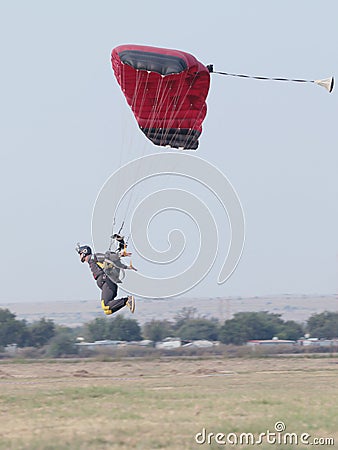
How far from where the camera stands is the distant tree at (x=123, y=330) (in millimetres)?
54500

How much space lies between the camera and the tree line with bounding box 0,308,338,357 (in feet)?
169

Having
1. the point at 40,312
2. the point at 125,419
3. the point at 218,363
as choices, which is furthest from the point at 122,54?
the point at 40,312

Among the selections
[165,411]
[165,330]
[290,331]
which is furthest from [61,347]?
[165,411]

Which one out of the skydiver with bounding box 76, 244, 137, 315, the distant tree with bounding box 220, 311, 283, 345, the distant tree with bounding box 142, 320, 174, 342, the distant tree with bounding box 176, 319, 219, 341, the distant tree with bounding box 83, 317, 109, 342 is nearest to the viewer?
the skydiver with bounding box 76, 244, 137, 315

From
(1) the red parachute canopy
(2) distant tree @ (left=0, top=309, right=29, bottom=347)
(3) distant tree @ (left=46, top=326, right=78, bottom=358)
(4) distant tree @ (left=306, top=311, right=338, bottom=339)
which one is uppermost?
(1) the red parachute canopy

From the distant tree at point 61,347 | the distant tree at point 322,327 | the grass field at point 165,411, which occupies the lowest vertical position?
the grass field at point 165,411

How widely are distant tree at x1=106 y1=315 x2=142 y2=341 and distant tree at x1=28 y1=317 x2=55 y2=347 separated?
197 inches

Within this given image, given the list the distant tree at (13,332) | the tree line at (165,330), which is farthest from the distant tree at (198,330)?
the distant tree at (13,332)

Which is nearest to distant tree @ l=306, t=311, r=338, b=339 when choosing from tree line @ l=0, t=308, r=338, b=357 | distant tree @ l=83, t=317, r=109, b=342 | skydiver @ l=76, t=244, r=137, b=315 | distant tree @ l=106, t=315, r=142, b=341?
tree line @ l=0, t=308, r=338, b=357

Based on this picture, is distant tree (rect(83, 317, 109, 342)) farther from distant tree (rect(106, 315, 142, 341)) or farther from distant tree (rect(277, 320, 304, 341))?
distant tree (rect(277, 320, 304, 341))

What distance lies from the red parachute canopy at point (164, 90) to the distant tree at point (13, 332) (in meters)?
35.9

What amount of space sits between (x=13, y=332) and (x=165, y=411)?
39737 mm

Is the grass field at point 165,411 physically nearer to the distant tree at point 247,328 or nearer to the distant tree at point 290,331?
the distant tree at point 247,328

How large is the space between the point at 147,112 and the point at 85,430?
700cm
